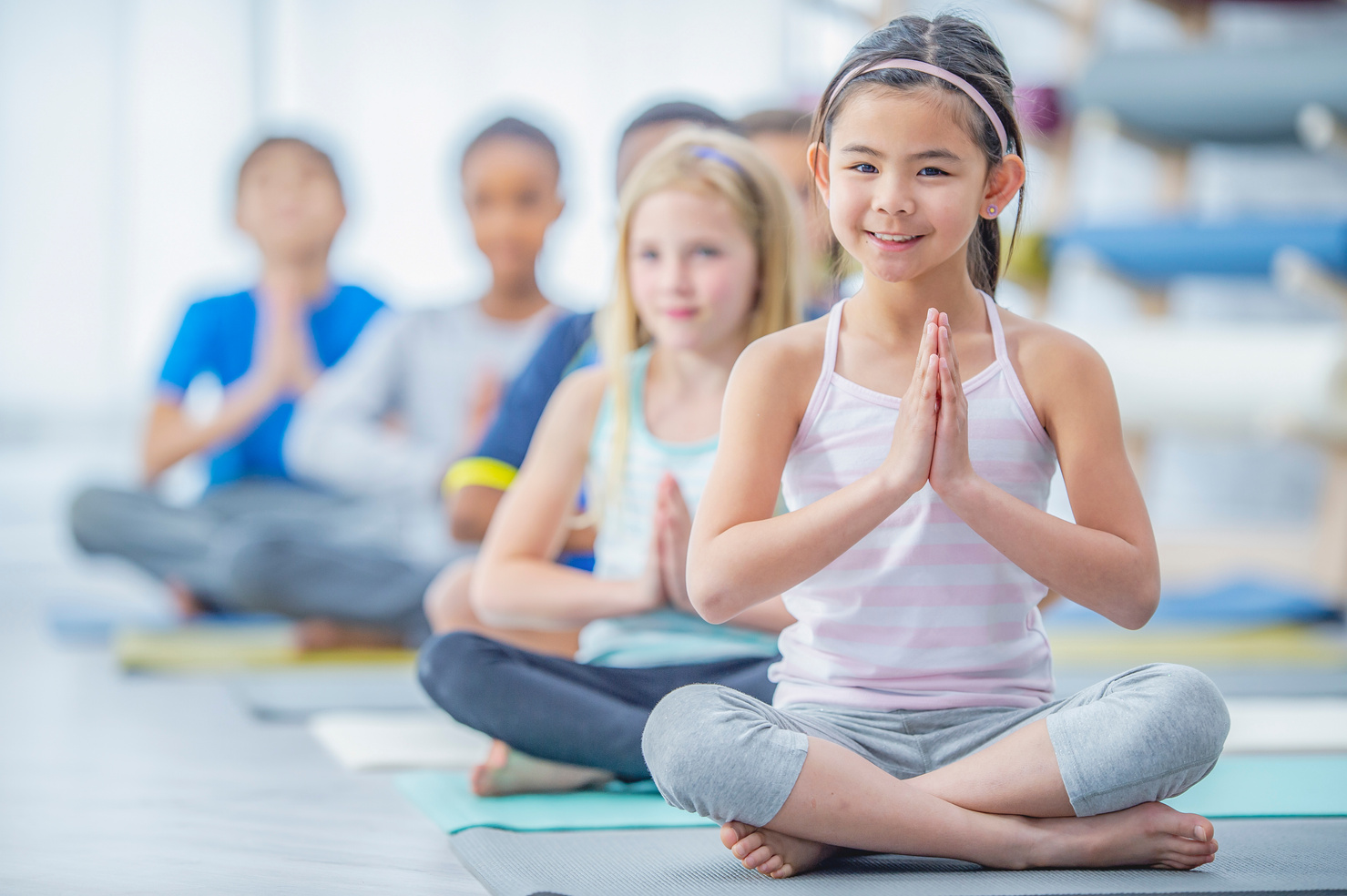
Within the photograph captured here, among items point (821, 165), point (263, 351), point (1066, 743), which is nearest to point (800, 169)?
point (821, 165)

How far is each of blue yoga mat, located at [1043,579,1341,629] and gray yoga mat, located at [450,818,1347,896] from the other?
1384mm

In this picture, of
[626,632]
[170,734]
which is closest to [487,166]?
[170,734]

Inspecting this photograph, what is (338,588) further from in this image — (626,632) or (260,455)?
(626,632)

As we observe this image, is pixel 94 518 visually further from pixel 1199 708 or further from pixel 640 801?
pixel 1199 708

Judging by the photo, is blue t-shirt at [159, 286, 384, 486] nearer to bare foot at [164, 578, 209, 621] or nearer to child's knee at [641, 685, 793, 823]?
bare foot at [164, 578, 209, 621]

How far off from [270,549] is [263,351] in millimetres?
594

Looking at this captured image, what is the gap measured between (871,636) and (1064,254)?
2.08 m

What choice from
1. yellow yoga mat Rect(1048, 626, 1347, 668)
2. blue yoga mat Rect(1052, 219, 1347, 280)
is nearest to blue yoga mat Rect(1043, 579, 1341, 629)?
yellow yoga mat Rect(1048, 626, 1347, 668)

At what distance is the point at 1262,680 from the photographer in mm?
1832

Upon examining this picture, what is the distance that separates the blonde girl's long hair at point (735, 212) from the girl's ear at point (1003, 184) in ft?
1.00

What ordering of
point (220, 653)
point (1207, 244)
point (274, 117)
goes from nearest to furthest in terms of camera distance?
point (220, 653) < point (1207, 244) < point (274, 117)

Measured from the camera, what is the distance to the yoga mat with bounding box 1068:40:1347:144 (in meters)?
2.45

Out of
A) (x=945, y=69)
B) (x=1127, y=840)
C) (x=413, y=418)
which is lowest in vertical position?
(x=1127, y=840)

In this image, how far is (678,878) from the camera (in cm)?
85
